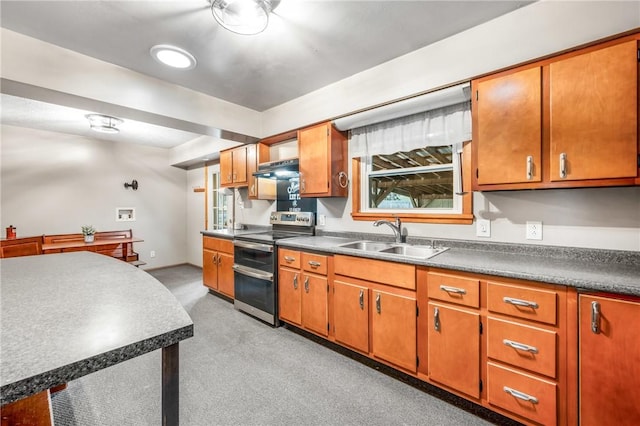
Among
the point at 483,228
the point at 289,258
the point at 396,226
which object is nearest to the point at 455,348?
the point at 483,228

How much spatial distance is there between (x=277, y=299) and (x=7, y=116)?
4.27m

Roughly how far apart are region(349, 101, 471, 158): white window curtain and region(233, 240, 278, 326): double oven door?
1.42m

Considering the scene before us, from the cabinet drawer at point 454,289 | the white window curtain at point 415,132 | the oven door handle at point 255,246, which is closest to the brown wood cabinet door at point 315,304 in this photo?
the oven door handle at point 255,246

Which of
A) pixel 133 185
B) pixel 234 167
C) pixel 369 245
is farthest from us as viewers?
pixel 133 185

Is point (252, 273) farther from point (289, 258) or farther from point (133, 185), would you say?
point (133, 185)

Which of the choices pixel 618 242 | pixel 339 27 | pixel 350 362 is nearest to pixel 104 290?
pixel 350 362

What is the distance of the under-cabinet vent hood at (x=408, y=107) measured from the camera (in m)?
1.98

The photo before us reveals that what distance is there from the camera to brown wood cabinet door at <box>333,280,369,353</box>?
2.07 m

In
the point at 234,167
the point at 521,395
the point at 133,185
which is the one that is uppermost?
the point at 234,167

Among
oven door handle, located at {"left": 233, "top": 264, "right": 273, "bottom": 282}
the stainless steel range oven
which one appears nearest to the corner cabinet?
the stainless steel range oven

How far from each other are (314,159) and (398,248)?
1.25 metres

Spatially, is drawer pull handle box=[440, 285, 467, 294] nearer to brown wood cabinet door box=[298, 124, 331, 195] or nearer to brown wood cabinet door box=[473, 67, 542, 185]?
brown wood cabinet door box=[473, 67, 542, 185]

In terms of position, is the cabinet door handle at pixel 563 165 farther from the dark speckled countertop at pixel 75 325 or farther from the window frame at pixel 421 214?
the dark speckled countertop at pixel 75 325

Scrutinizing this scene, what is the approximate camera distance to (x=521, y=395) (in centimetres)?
142
